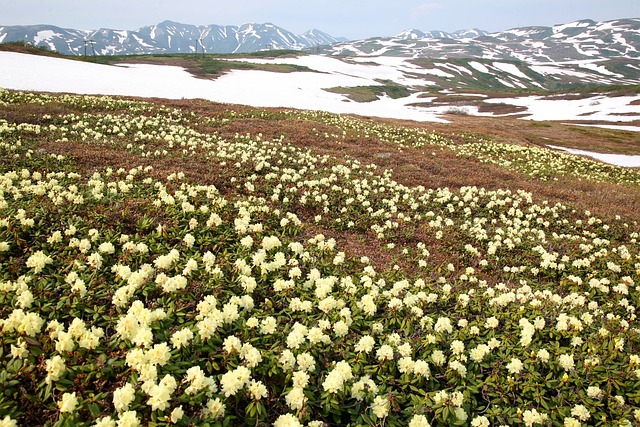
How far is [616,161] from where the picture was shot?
4297 cm

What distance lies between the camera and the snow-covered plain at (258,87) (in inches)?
1978

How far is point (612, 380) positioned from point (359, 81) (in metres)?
164

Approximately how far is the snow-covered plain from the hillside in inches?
1625

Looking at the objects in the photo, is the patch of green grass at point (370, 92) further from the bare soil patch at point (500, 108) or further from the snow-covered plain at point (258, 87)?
the bare soil patch at point (500, 108)

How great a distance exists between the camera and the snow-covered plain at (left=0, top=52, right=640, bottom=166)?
50250 millimetres

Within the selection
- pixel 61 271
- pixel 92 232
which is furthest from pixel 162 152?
pixel 61 271

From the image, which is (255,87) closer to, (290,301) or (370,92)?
(370,92)

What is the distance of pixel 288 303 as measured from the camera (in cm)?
688

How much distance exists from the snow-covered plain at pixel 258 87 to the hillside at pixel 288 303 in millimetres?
41266

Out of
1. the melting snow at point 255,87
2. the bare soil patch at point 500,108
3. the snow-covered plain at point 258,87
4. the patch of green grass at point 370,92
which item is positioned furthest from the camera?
the patch of green grass at point 370,92

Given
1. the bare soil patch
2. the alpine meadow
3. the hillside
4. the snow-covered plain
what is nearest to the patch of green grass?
the snow-covered plain

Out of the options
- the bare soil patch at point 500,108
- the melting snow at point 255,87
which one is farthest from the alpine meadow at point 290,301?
the bare soil patch at point 500,108

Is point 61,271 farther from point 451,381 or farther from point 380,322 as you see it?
point 451,381

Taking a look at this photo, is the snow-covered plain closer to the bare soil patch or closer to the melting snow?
the melting snow
